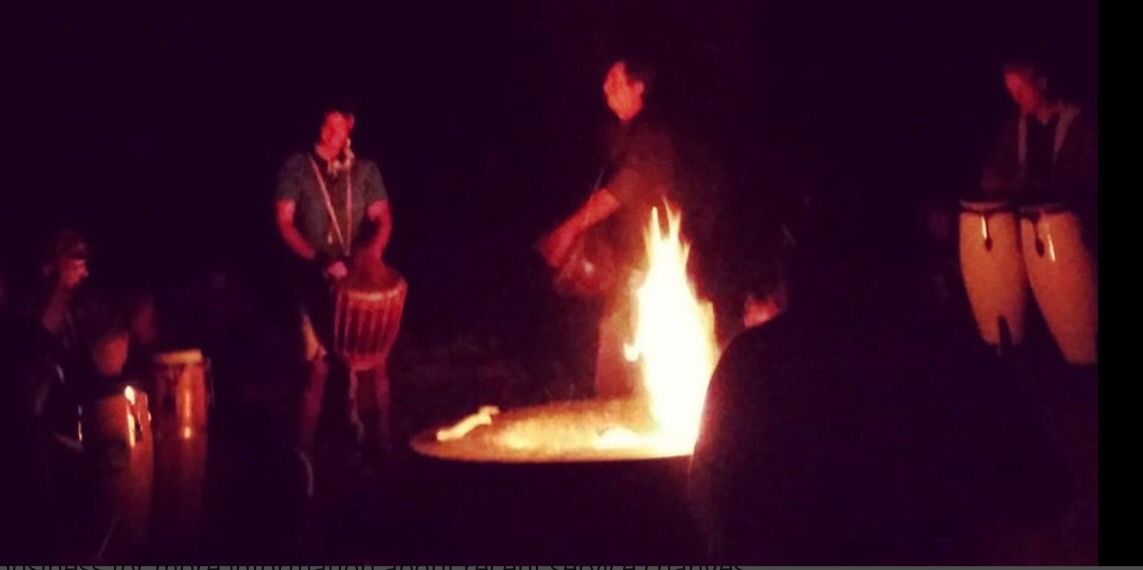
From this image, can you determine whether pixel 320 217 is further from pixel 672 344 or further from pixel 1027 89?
pixel 1027 89

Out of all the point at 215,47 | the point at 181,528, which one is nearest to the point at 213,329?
the point at 215,47

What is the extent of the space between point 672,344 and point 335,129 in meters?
2.07

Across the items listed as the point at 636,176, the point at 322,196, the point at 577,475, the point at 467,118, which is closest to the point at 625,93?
the point at 636,176

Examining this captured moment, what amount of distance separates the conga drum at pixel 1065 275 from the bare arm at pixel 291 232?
345cm

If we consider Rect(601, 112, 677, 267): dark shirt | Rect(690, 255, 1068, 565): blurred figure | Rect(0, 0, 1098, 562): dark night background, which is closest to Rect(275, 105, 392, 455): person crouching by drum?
Rect(0, 0, 1098, 562): dark night background

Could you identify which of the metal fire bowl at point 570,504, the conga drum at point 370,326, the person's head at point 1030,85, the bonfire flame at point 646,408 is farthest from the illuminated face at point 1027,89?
the conga drum at point 370,326

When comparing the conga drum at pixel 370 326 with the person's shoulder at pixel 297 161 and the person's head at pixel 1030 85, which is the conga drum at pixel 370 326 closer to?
the person's shoulder at pixel 297 161

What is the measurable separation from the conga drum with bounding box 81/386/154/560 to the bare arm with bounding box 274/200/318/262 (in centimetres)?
163

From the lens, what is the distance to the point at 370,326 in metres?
8.58

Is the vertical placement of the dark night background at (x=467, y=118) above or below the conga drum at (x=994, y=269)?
above

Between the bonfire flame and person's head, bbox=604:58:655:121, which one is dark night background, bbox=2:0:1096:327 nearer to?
person's head, bbox=604:58:655:121

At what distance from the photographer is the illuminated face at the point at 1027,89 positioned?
26.1 feet

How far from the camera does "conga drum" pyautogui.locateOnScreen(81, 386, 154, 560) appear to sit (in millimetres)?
6898

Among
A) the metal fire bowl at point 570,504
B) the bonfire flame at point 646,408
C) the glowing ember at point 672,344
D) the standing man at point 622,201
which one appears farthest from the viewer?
the standing man at point 622,201
